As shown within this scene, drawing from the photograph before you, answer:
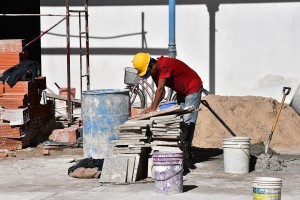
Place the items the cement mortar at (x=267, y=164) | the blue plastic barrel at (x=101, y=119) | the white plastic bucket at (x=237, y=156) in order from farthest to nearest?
1. the blue plastic barrel at (x=101, y=119)
2. the cement mortar at (x=267, y=164)
3. the white plastic bucket at (x=237, y=156)

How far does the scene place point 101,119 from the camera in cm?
1334

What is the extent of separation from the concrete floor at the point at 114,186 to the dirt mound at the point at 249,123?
2.71 meters

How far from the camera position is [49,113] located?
1675cm

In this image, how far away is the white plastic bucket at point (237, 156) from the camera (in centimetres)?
1200

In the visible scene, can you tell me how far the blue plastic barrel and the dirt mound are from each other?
350cm

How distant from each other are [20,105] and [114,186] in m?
4.65

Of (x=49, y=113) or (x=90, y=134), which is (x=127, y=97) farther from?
(x=49, y=113)

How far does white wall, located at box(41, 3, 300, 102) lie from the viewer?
18422 mm

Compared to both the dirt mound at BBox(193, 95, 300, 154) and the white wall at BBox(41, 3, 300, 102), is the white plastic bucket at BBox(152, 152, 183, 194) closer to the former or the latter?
the dirt mound at BBox(193, 95, 300, 154)

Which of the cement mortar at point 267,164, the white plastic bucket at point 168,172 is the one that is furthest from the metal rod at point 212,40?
the white plastic bucket at point 168,172

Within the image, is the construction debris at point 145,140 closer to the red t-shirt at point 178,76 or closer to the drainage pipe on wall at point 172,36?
the red t-shirt at point 178,76

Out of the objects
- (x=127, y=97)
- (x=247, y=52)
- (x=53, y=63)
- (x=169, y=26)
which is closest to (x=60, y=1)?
(x=53, y=63)

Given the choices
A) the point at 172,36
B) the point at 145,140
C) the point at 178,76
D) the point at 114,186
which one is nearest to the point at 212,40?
the point at 172,36

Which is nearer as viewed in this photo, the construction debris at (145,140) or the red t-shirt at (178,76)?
the construction debris at (145,140)
